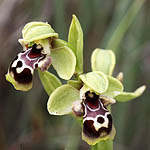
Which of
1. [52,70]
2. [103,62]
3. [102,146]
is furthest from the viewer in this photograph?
[52,70]

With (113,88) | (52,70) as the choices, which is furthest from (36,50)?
(52,70)

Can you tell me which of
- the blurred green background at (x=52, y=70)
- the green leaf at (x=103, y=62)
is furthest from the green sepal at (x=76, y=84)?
the blurred green background at (x=52, y=70)

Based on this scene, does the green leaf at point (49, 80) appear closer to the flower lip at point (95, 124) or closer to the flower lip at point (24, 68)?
the flower lip at point (24, 68)

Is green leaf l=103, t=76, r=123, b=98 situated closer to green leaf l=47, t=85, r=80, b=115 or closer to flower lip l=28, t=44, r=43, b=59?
green leaf l=47, t=85, r=80, b=115

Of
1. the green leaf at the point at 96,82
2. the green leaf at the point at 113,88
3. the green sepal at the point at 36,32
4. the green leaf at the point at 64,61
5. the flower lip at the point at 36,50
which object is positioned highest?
the green sepal at the point at 36,32

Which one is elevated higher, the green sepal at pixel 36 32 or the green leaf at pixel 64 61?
the green sepal at pixel 36 32

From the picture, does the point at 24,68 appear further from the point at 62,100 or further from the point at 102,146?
the point at 102,146

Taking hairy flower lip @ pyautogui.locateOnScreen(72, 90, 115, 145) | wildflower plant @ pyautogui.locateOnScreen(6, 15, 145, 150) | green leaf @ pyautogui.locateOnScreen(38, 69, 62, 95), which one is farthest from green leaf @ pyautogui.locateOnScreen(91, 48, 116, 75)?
hairy flower lip @ pyautogui.locateOnScreen(72, 90, 115, 145)
